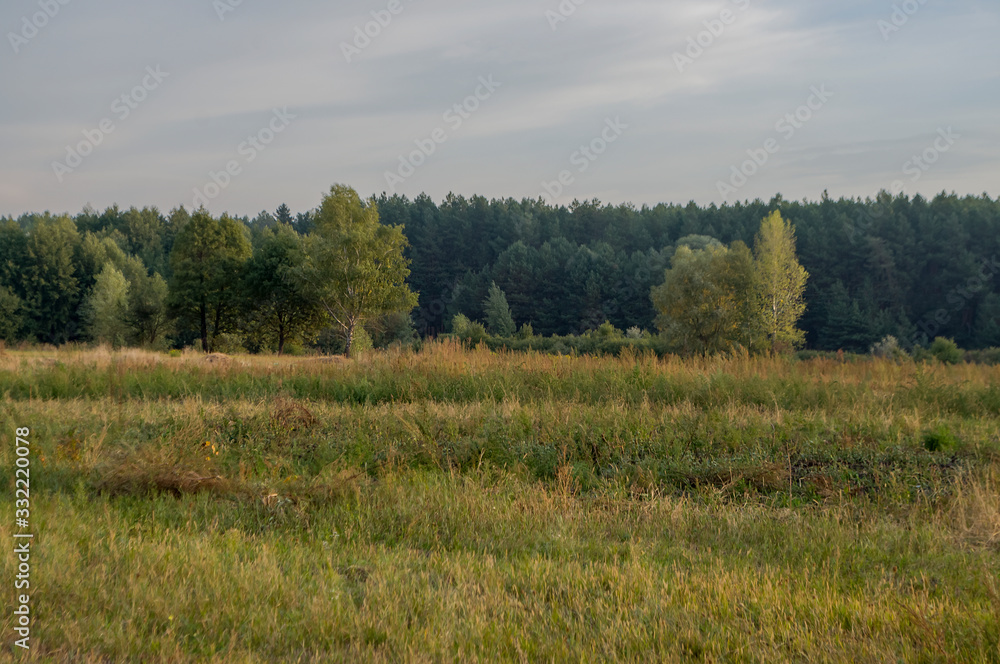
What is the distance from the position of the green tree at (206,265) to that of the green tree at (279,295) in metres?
1.32

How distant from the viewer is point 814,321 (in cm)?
7256

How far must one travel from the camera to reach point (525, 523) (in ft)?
19.1

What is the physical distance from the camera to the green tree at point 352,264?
4509 centimetres

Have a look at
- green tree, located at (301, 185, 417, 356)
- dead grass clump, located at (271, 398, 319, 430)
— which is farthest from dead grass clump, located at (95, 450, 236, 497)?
green tree, located at (301, 185, 417, 356)

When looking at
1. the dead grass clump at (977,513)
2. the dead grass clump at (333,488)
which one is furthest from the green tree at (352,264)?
the dead grass clump at (977,513)

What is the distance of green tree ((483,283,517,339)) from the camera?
247ft

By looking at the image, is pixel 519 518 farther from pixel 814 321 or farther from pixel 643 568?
pixel 814 321

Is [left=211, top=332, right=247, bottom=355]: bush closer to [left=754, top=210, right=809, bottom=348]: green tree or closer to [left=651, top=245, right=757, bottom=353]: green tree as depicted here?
[left=651, top=245, right=757, bottom=353]: green tree

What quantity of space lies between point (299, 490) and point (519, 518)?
2260mm

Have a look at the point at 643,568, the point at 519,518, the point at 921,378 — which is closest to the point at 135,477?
the point at 519,518

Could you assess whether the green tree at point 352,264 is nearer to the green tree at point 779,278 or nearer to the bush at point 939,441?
the green tree at point 779,278

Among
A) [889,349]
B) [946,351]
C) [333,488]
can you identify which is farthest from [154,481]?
[946,351]

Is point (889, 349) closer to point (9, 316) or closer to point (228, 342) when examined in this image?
point (228, 342)

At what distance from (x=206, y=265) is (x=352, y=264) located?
1258 centimetres
